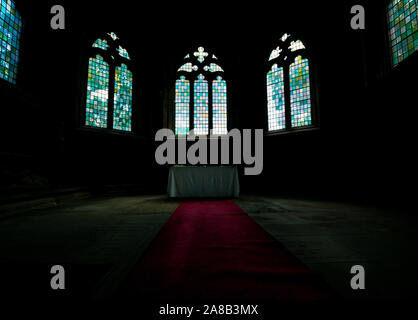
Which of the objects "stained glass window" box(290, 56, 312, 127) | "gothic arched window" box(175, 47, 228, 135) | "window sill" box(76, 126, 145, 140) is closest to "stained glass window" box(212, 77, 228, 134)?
"gothic arched window" box(175, 47, 228, 135)

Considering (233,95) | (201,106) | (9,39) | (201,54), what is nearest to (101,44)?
(9,39)

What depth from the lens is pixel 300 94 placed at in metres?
8.02

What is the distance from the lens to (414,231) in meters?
2.16

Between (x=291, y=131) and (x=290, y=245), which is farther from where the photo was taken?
(x=291, y=131)

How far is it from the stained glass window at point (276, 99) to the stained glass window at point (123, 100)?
609cm

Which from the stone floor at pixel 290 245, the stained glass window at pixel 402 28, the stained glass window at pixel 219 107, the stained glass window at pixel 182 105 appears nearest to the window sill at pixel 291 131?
the stained glass window at pixel 219 107

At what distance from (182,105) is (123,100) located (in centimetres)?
253

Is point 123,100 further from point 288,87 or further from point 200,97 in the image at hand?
point 288,87

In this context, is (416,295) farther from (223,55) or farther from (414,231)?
(223,55)

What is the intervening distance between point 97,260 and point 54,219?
202 cm

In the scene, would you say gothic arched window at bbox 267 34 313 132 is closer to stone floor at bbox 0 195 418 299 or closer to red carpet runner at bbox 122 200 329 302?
stone floor at bbox 0 195 418 299

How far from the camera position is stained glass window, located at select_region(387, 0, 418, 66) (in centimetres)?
498

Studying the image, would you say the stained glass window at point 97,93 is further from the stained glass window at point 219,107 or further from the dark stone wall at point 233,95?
the stained glass window at point 219,107
